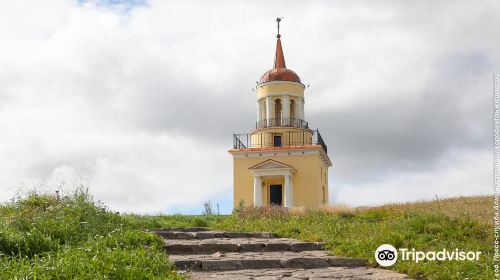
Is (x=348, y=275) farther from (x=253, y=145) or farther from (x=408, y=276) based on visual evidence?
A: (x=253, y=145)

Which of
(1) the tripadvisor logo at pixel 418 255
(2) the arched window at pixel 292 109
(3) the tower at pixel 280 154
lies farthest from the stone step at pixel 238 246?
(2) the arched window at pixel 292 109

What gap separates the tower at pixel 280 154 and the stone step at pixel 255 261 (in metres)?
20.4

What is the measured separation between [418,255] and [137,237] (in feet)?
14.0

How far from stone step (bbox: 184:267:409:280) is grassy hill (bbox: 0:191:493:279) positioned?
41 centimetres

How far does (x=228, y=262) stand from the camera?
8281 millimetres

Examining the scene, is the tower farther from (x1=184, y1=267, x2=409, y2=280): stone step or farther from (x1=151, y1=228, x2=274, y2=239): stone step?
(x1=184, y1=267, x2=409, y2=280): stone step

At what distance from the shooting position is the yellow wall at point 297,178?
30375mm

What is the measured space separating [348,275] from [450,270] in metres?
1.34

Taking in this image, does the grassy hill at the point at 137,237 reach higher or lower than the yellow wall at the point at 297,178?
lower

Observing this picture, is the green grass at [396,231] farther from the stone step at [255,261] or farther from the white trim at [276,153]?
the white trim at [276,153]

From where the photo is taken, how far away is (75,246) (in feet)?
26.0

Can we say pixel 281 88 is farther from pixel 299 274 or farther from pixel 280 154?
pixel 299 274

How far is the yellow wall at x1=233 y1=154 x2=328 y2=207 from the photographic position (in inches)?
1196

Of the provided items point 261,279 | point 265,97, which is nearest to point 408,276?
point 261,279
